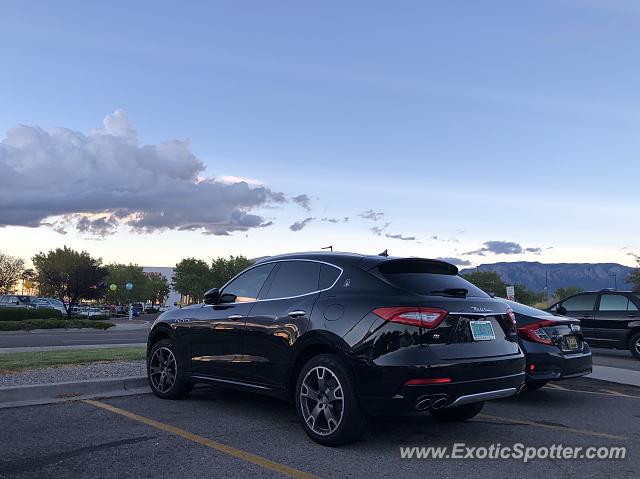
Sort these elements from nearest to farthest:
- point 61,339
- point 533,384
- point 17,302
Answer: point 533,384 < point 61,339 < point 17,302

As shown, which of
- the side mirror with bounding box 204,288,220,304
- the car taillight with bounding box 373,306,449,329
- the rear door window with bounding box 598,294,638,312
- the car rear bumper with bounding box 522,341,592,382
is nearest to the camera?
the car taillight with bounding box 373,306,449,329

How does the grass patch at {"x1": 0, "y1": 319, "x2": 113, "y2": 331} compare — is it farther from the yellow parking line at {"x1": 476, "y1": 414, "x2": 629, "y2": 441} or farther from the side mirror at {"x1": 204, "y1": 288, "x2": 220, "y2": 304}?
the yellow parking line at {"x1": 476, "y1": 414, "x2": 629, "y2": 441}

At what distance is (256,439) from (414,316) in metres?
1.84

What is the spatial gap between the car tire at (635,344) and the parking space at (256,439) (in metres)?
6.82

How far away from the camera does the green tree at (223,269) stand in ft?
349

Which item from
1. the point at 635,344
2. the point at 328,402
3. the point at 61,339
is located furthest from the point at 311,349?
the point at 61,339

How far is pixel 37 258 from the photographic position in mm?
75625

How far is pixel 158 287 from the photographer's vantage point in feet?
416

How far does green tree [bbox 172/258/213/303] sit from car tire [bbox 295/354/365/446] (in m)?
97.4

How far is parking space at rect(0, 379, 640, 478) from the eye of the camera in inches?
173

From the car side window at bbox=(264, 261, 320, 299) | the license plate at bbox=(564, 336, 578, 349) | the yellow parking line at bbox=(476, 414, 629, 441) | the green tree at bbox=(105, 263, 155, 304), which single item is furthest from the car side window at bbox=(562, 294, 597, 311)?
the green tree at bbox=(105, 263, 155, 304)

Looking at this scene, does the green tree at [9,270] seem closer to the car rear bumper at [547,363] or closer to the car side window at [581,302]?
the car side window at [581,302]

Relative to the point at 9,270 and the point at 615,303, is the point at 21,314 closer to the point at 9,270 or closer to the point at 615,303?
the point at 615,303

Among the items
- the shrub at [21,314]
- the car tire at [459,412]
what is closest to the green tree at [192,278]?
the shrub at [21,314]
